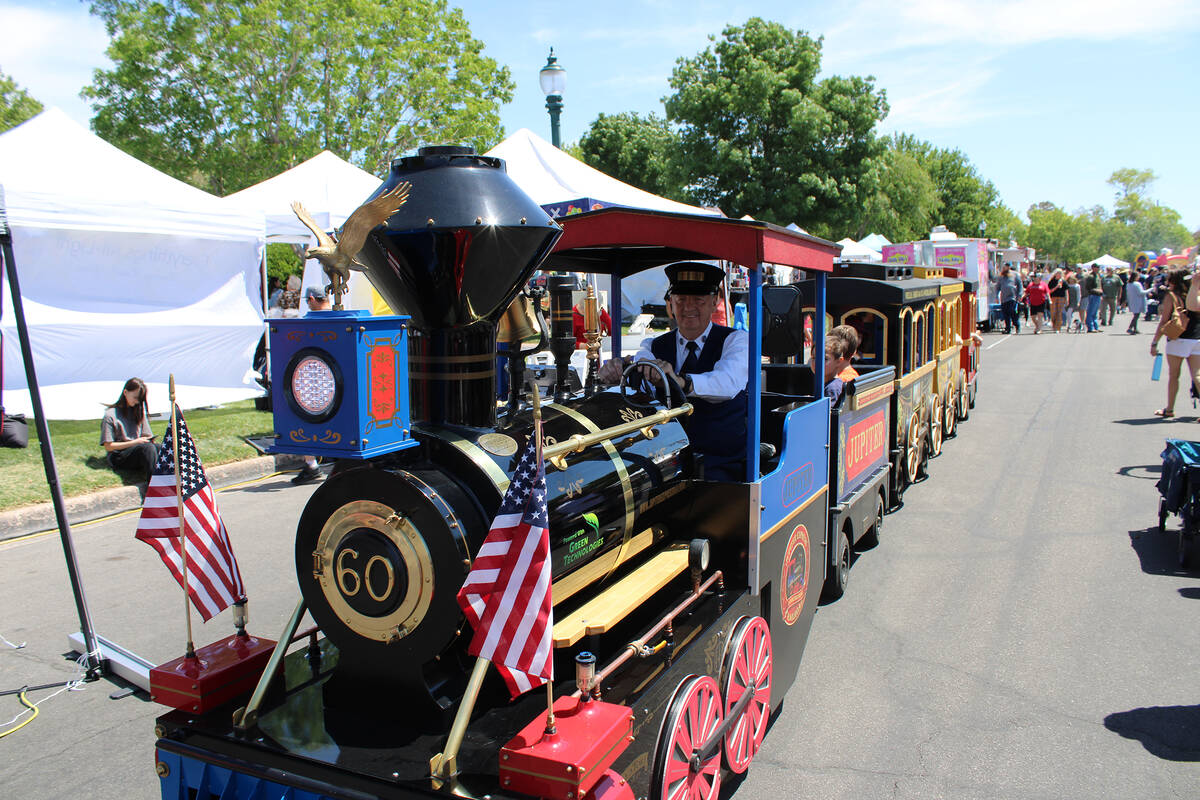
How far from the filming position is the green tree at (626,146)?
44.7 meters

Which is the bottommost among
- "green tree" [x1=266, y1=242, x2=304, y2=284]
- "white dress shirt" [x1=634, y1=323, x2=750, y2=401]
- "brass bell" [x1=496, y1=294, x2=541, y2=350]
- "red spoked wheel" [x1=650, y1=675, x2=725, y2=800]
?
"red spoked wheel" [x1=650, y1=675, x2=725, y2=800]

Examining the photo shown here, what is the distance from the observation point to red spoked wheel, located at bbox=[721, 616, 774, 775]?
10.7 feet

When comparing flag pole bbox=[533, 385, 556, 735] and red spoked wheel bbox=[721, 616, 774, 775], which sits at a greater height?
flag pole bbox=[533, 385, 556, 735]

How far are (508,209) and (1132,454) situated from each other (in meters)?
9.42

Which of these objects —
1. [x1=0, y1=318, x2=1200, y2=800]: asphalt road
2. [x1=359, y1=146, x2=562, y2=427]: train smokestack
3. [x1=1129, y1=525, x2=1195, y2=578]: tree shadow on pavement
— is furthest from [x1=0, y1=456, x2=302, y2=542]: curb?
[x1=1129, y1=525, x2=1195, y2=578]: tree shadow on pavement

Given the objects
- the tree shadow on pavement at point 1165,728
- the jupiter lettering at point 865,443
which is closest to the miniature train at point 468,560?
the tree shadow on pavement at point 1165,728

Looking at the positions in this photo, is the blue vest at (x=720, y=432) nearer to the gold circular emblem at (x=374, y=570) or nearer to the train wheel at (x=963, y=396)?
the gold circular emblem at (x=374, y=570)

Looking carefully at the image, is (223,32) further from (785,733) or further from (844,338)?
(785,733)

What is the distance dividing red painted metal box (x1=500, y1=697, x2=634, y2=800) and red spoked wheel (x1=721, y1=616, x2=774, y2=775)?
37.9 inches

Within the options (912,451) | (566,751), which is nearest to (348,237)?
(566,751)

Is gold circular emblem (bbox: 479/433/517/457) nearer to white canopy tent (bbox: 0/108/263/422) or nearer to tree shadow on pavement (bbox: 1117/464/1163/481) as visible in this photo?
tree shadow on pavement (bbox: 1117/464/1163/481)

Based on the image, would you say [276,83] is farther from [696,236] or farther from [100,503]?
[696,236]

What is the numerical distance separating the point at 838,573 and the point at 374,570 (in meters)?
3.79

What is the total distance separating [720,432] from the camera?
407 centimetres
